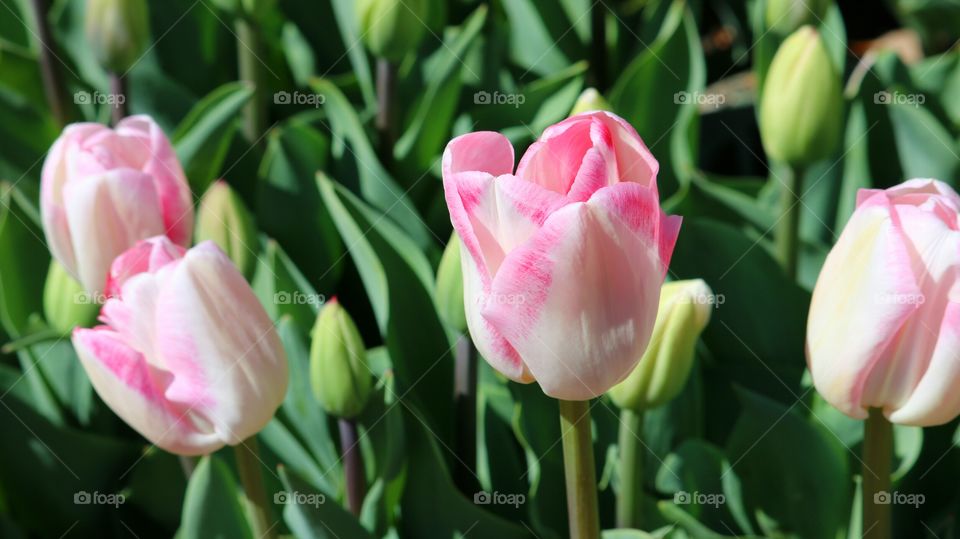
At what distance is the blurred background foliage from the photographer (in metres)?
0.82

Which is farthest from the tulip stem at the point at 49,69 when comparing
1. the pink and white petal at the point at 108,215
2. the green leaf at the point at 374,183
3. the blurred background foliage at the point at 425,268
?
the pink and white petal at the point at 108,215

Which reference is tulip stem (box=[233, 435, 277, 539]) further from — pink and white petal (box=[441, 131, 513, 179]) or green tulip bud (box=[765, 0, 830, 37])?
green tulip bud (box=[765, 0, 830, 37])

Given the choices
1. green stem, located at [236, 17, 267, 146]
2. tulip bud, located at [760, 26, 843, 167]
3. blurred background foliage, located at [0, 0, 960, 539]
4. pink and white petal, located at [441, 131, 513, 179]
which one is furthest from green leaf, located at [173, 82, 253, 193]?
pink and white petal, located at [441, 131, 513, 179]

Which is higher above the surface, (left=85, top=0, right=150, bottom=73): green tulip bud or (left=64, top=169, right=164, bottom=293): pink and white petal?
(left=85, top=0, right=150, bottom=73): green tulip bud

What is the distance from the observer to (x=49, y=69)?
3.85 ft

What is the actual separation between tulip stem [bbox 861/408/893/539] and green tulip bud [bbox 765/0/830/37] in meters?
0.48

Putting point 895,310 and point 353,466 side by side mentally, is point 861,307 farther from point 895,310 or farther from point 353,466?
point 353,466

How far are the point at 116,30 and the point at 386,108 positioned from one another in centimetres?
24

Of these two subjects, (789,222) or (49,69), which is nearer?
(789,222)

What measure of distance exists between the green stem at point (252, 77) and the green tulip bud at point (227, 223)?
1.06 feet

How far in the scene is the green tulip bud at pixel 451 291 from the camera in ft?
2.52

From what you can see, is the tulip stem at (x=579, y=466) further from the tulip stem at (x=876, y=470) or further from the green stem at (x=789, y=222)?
the green stem at (x=789, y=222)

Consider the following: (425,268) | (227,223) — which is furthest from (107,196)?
(425,268)

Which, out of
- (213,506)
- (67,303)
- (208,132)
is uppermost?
(208,132)
